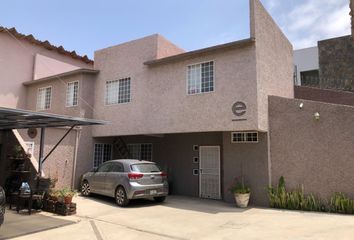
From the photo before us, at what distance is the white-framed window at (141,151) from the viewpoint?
55.2 feet

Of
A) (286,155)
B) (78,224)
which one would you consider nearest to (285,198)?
(286,155)

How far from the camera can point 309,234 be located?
778 centimetres

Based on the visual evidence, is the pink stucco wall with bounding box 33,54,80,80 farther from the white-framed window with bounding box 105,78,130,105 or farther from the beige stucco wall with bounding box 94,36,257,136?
the white-framed window with bounding box 105,78,130,105

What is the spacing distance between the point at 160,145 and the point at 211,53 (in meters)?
6.05

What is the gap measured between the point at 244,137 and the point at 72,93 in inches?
383

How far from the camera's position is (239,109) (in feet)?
37.4

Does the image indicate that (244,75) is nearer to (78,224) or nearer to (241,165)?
(241,165)

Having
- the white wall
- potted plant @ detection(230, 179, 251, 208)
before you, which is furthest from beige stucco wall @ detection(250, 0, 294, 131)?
the white wall

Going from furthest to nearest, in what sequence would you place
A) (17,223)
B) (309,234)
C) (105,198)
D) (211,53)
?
(105,198)
(211,53)
(17,223)
(309,234)

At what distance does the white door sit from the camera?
14.1 meters

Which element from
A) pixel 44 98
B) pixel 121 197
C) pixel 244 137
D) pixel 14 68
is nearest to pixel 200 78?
pixel 244 137

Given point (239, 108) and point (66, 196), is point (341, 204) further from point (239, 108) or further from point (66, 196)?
point (66, 196)

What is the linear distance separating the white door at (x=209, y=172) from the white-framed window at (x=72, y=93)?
7269mm

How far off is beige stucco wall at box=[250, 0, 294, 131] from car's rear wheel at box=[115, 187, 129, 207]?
5.54 m
